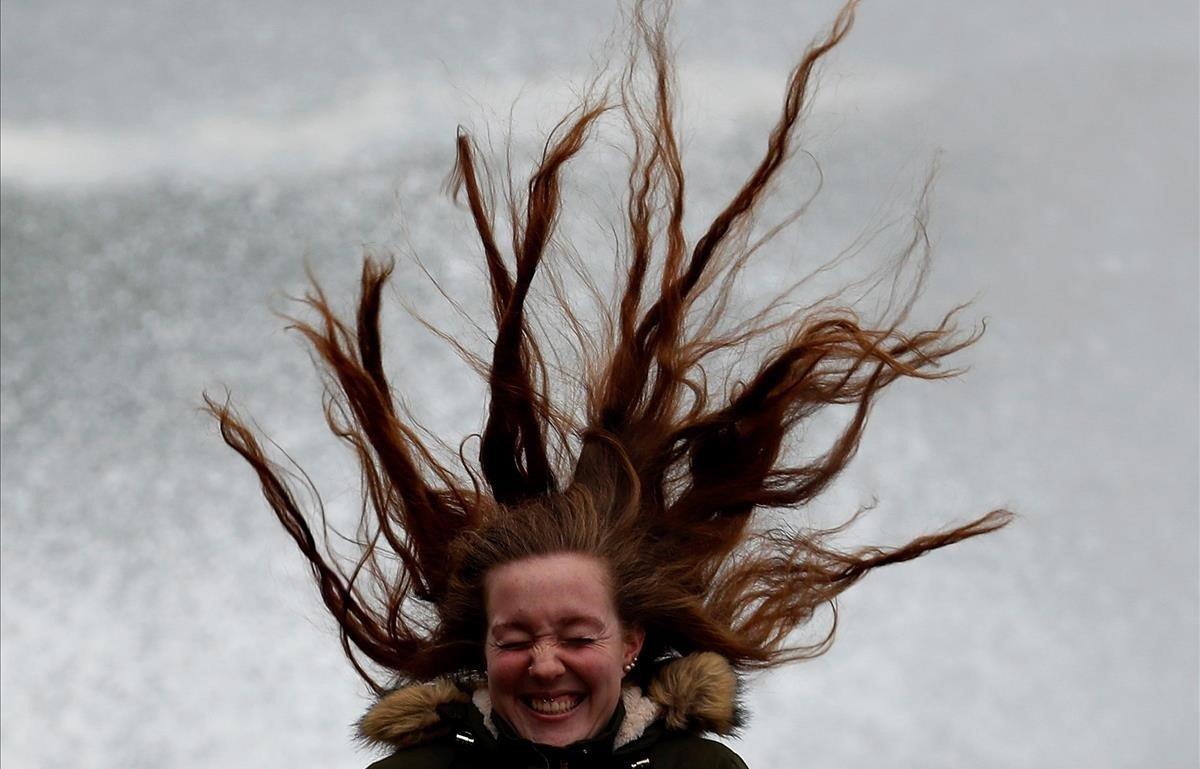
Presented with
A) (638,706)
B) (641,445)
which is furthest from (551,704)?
(641,445)

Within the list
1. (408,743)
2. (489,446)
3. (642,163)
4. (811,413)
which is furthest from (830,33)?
(408,743)

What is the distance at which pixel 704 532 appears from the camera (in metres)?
3.11

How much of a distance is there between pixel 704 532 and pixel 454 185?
1.87 ft

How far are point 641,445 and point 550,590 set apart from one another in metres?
0.30

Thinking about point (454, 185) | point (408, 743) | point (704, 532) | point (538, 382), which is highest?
point (454, 185)

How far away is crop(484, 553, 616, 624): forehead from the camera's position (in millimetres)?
2869

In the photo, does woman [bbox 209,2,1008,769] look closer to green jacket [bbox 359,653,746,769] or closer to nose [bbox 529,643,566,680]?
green jacket [bbox 359,653,746,769]

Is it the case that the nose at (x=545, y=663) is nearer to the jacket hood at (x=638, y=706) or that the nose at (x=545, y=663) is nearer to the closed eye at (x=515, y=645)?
the closed eye at (x=515, y=645)

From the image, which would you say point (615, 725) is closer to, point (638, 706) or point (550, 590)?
point (638, 706)

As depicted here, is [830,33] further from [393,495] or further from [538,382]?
[393,495]

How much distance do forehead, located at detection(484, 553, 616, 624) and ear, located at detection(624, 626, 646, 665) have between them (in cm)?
5

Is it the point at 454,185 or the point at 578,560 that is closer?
the point at 578,560

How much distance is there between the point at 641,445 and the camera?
10.2ft

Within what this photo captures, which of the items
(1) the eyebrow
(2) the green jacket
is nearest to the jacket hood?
(2) the green jacket
